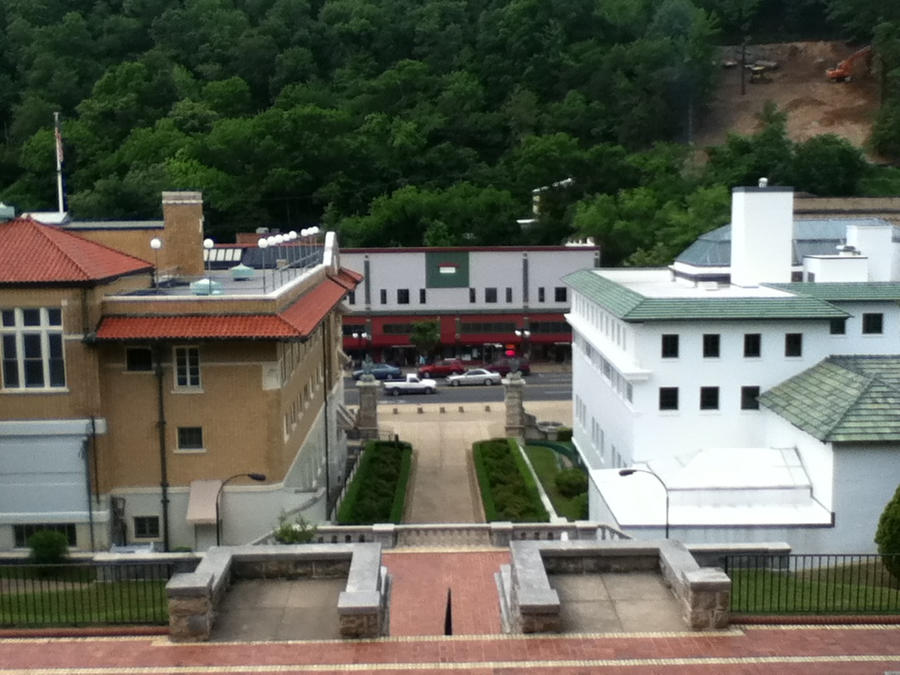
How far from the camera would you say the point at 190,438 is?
3102 centimetres

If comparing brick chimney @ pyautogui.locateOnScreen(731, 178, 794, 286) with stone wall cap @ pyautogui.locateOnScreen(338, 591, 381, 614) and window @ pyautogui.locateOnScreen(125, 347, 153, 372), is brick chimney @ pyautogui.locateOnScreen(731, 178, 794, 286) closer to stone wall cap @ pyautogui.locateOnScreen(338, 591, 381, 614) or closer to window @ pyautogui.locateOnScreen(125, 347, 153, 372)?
window @ pyautogui.locateOnScreen(125, 347, 153, 372)

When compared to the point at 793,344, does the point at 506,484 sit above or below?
below

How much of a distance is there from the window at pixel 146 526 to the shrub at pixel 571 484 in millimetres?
17593

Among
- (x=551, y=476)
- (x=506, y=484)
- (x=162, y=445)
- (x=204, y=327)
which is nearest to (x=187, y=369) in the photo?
(x=204, y=327)

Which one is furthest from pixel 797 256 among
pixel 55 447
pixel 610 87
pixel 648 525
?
pixel 610 87

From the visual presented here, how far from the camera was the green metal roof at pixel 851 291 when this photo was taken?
126ft

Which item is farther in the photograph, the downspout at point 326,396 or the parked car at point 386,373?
the parked car at point 386,373

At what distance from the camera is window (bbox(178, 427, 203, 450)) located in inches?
1218

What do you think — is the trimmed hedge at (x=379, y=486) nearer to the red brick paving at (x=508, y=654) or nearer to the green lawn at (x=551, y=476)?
the green lawn at (x=551, y=476)

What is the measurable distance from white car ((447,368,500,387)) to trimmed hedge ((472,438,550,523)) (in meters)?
17.6

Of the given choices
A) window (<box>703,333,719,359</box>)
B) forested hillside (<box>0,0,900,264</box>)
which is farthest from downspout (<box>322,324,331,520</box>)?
forested hillside (<box>0,0,900,264</box>)

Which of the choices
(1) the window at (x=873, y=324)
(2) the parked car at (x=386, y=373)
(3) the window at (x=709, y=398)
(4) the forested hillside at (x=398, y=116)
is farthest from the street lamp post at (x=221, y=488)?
(4) the forested hillside at (x=398, y=116)

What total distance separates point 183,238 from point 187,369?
44.5 feet

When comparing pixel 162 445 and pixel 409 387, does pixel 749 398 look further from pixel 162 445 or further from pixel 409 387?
pixel 409 387
